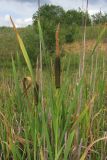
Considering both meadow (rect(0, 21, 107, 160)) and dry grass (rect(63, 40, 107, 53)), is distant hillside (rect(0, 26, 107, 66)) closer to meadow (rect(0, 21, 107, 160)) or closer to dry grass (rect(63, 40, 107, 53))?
dry grass (rect(63, 40, 107, 53))

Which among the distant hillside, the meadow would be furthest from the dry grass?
the meadow

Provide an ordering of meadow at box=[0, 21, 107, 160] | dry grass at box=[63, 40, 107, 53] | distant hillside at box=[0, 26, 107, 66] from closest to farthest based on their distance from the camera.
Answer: meadow at box=[0, 21, 107, 160] < dry grass at box=[63, 40, 107, 53] < distant hillside at box=[0, 26, 107, 66]

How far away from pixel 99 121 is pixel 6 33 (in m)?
24.2

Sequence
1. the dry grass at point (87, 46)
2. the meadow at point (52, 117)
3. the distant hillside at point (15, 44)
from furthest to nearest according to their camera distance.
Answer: the distant hillside at point (15, 44), the dry grass at point (87, 46), the meadow at point (52, 117)

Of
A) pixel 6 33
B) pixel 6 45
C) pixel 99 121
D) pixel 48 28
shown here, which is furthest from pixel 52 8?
pixel 99 121

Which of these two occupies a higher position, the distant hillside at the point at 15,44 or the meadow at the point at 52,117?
the meadow at the point at 52,117

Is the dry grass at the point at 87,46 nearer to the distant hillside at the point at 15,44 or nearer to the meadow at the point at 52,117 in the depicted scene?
the distant hillside at the point at 15,44

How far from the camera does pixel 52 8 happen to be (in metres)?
24.3

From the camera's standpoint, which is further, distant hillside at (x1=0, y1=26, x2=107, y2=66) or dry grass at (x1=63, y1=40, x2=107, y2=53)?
distant hillside at (x1=0, y1=26, x2=107, y2=66)

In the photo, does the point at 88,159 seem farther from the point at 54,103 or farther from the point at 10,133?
the point at 54,103

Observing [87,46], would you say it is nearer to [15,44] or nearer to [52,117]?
[52,117]

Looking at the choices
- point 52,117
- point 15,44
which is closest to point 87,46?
point 52,117

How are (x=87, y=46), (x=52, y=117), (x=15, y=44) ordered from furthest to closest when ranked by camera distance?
(x=15, y=44)
(x=87, y=46)
(x=52, y=117)

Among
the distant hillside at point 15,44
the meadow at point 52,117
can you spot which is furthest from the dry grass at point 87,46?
the meadow at point 52,117
